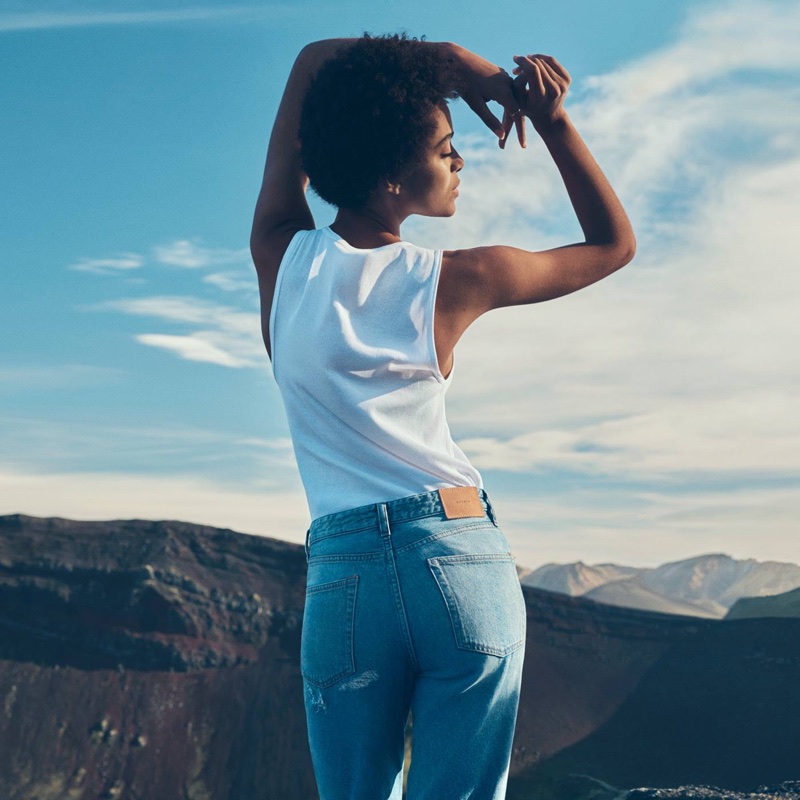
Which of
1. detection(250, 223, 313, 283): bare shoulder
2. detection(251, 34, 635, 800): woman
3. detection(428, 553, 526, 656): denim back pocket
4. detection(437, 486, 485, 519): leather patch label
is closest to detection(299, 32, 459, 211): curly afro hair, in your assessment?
detection(251, 34, 635, 800): woman

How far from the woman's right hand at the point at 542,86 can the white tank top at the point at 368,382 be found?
430 millimetres

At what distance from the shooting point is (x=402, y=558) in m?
1.27

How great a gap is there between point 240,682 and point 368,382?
11.2 m

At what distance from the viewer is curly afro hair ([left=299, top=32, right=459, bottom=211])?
1466 mm

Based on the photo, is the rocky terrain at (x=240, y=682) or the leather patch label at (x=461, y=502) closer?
the leather patch label at (x=461, y=502)

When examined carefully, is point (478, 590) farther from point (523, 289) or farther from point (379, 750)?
point (523, 289)

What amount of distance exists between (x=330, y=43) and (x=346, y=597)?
1191mm

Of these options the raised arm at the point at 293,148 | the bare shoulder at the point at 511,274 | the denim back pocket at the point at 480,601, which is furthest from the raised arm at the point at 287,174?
the denim back pocket at the point at 480,601

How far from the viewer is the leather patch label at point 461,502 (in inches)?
51.4

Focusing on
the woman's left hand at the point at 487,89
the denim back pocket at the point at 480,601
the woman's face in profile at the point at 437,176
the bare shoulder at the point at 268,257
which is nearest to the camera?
the denim back pocket at the point at 480,601

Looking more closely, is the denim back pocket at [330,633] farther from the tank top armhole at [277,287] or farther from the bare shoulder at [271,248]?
the bare shoulder at [271,248]

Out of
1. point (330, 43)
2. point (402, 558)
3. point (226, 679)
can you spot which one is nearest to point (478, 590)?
point (402, 558)

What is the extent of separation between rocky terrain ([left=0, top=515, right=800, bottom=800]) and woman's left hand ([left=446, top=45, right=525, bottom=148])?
9.97 meters

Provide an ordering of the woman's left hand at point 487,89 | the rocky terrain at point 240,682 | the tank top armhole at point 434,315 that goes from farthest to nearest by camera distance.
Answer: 1. the rocky terrain at point 240,682
2. the woman's left hand at point 487,89
3. the tank top armhole at point 434,315
